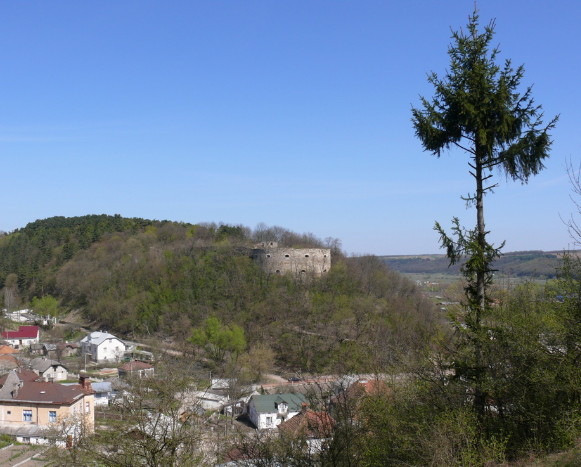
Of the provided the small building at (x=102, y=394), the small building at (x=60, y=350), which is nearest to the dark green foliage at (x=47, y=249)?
the small building at (x=60, y=350)

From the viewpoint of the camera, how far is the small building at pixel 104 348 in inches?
1400

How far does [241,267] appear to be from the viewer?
1535 inches

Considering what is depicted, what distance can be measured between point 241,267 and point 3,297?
28.1 m

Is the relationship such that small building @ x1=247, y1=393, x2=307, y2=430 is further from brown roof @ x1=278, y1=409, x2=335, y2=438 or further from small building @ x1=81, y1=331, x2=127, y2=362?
small building @ x1=81, y1=331, x2=127, y2=362

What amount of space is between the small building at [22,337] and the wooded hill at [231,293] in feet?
16.0

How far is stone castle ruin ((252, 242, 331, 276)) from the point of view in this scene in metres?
38.1

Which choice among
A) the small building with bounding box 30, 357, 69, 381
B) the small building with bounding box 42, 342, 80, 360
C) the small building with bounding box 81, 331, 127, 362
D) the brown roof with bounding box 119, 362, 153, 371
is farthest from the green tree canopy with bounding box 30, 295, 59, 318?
the brown roof with bounding box 119, 362, 153, 371

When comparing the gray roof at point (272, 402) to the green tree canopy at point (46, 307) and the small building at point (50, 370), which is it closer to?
the small building at point (50, 370)

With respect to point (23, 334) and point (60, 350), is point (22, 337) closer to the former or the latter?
point (23, 334)

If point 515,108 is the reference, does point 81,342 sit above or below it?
below

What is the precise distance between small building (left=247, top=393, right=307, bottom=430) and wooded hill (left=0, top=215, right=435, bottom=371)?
3321 mm

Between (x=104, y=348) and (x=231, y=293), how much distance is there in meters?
8.68

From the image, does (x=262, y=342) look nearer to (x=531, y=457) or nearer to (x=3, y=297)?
(x=531, y=457)

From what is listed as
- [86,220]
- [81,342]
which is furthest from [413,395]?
[86,220]
